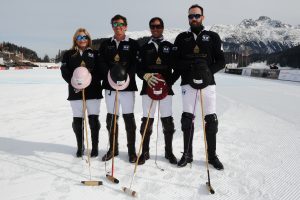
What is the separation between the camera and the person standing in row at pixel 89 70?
4.86m

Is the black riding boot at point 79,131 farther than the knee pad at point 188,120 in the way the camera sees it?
Yes

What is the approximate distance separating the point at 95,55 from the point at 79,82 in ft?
2.11

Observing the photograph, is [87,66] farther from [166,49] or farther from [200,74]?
[200,74]

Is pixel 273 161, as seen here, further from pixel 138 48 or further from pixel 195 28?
pixel 138 48

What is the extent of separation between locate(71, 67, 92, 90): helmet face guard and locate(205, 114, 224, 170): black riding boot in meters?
1.87

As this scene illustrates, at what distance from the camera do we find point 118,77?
431cm

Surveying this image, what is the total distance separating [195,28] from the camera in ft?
14.7

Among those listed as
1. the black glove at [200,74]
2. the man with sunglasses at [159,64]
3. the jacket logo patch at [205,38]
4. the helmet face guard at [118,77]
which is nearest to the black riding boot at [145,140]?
the man with sunglasses at [159,64]

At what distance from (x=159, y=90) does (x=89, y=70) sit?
1221 millimetres

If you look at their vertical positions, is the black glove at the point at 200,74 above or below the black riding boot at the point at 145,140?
above

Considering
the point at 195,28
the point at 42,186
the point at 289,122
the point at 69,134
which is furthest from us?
the point at 289,122

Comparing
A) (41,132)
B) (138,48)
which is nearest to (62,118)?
(41,132)

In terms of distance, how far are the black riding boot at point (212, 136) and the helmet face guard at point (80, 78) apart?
6.15 ft

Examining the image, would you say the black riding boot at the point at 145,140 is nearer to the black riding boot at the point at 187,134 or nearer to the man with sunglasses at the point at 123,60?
the man with sunglasses at the point at 123,60
